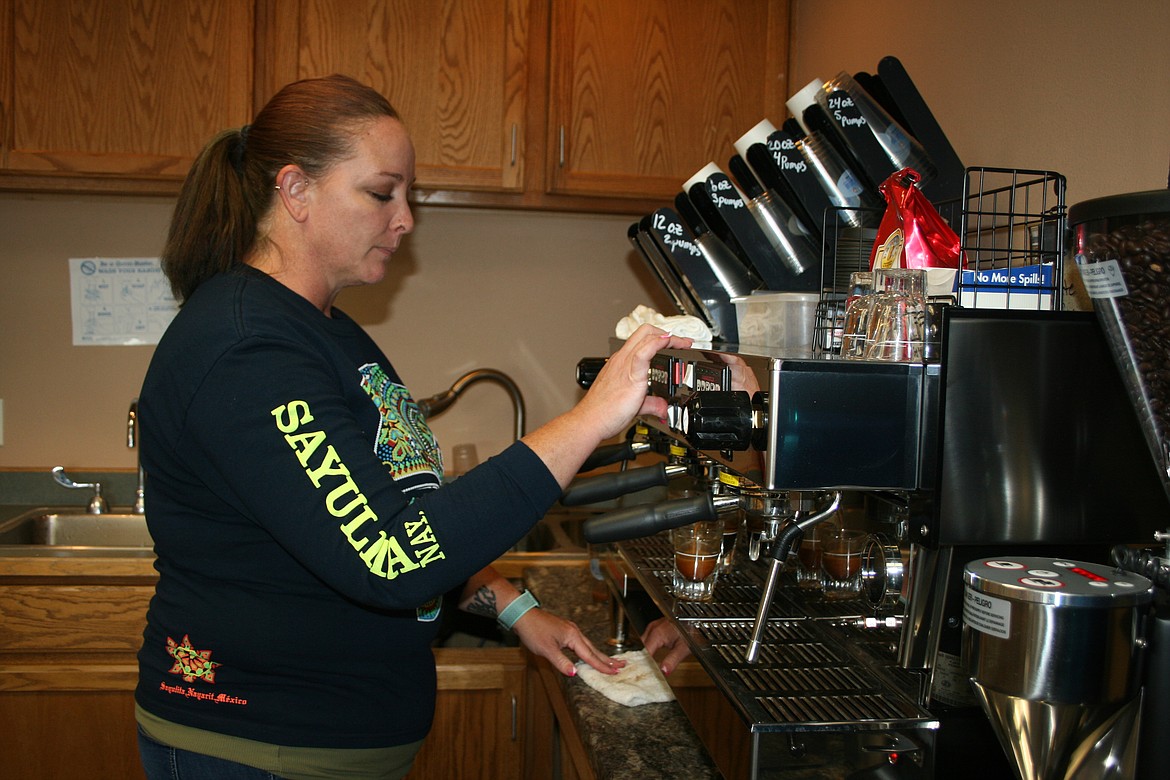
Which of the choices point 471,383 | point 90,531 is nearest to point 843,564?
point 471,383

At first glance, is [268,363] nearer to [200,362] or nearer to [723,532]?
[200,362]

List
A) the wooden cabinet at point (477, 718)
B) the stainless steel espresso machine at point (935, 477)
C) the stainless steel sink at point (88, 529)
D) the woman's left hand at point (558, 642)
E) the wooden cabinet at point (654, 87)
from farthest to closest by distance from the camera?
the stainless steel sink at point (88, 529) → the wooden cabinet at point (654, 87) → the wooden cabinet at point (477, 718) → the woman's left hand at point (558, 642) → the stainless steel espresso machine at point (935, 477)

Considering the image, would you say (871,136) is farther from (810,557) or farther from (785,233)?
(810,557)

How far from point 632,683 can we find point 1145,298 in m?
0.75

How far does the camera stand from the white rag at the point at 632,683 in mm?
1166

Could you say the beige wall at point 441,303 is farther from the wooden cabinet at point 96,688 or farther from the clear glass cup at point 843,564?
the clear glass cup at point 843,564

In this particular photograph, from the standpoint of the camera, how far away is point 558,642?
4.21 feet

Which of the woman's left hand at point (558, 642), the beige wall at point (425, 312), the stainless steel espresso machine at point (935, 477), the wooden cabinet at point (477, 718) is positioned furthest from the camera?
the beige wall at point (425, 312)

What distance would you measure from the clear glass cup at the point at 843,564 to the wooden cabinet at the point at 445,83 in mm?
1257

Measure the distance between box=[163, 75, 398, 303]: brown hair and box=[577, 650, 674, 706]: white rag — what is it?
644 mm

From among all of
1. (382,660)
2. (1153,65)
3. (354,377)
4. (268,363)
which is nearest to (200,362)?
(268,363)

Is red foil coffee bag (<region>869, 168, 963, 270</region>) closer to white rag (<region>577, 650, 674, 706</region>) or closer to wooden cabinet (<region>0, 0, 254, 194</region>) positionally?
white rag (<region>577, 650, 674, 706</region>)

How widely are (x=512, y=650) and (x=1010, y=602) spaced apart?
1.22 metres

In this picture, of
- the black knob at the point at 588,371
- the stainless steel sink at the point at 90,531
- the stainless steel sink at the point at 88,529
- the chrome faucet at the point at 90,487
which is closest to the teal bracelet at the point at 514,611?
the black knob at the point at 588,371
